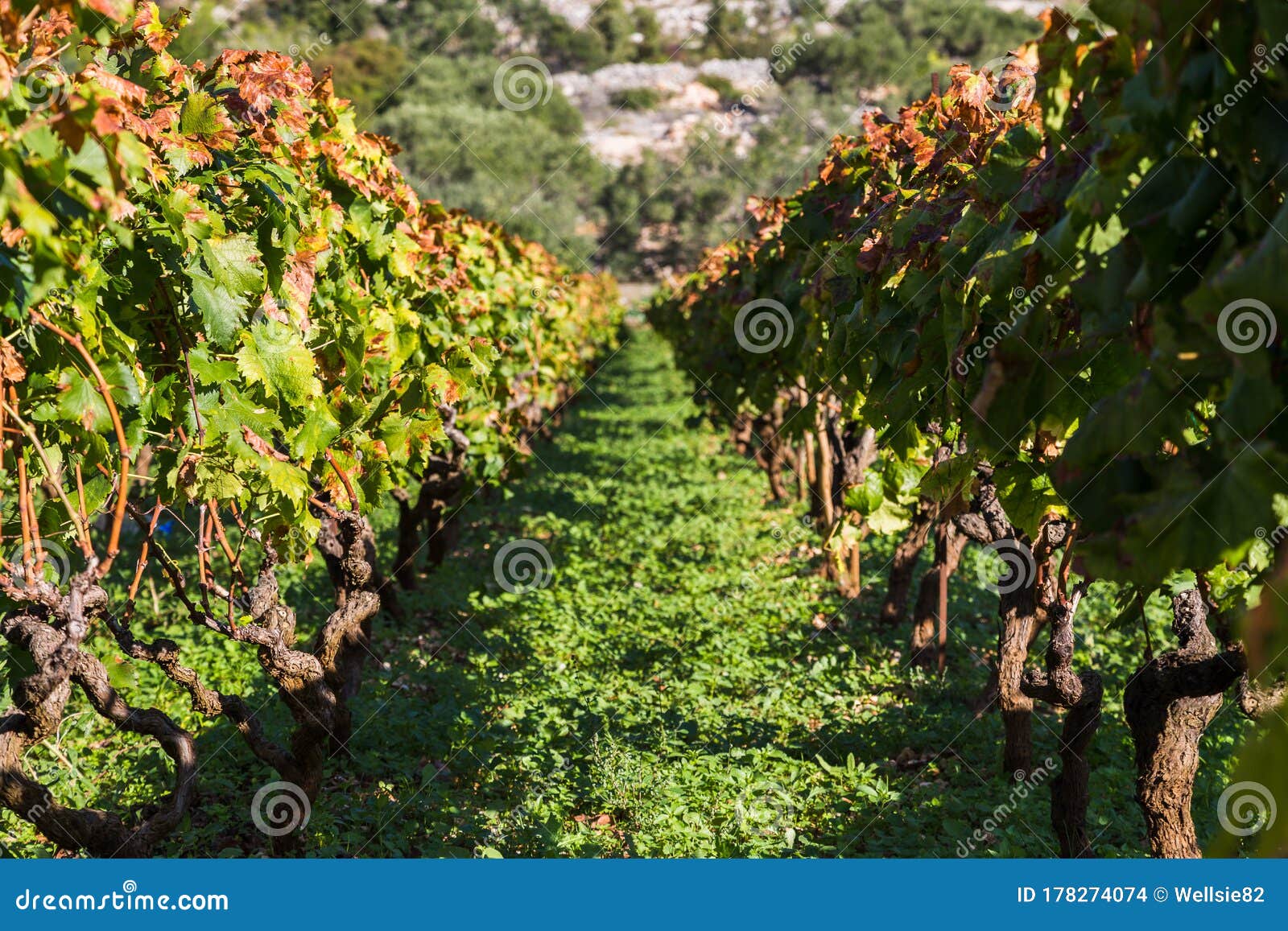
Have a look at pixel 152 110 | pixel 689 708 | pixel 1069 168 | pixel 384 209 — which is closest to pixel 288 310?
pixel 152 110

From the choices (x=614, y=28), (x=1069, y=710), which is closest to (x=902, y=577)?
(x=1069, y=710)

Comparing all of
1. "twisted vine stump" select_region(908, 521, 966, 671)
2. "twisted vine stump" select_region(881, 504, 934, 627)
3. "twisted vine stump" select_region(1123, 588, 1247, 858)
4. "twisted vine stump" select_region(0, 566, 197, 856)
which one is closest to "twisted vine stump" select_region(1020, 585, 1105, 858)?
"twisted vine stump" select_region(1123, 588, 1247, 858)

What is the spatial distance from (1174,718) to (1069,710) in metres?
0.57

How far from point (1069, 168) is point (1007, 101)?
191 centimetres

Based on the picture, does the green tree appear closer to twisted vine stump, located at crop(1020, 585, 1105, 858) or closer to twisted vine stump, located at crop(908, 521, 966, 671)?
twisted vine stump, located at crop(908, 521, 966, 671)

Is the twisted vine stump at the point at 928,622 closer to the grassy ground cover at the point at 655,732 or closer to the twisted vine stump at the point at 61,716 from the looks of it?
the grassy ground cover at the point at 655,732

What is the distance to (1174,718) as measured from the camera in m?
3.66

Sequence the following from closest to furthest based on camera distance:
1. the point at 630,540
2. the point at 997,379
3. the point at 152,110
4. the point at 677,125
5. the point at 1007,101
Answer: the point at 997,379 → the point at 152,110 → the point at 1007,101 → the point at 630,540 → the point at 677,125

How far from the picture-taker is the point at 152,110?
10.6 feet

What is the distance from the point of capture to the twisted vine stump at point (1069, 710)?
13.0ft

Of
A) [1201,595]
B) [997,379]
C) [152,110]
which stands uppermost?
[152,110]

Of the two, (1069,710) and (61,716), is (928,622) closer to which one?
(1069,710)

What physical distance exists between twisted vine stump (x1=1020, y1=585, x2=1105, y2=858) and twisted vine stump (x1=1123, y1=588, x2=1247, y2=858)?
0.78 ft

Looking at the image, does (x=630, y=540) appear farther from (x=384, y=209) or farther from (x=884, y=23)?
(x=884, y=23)
